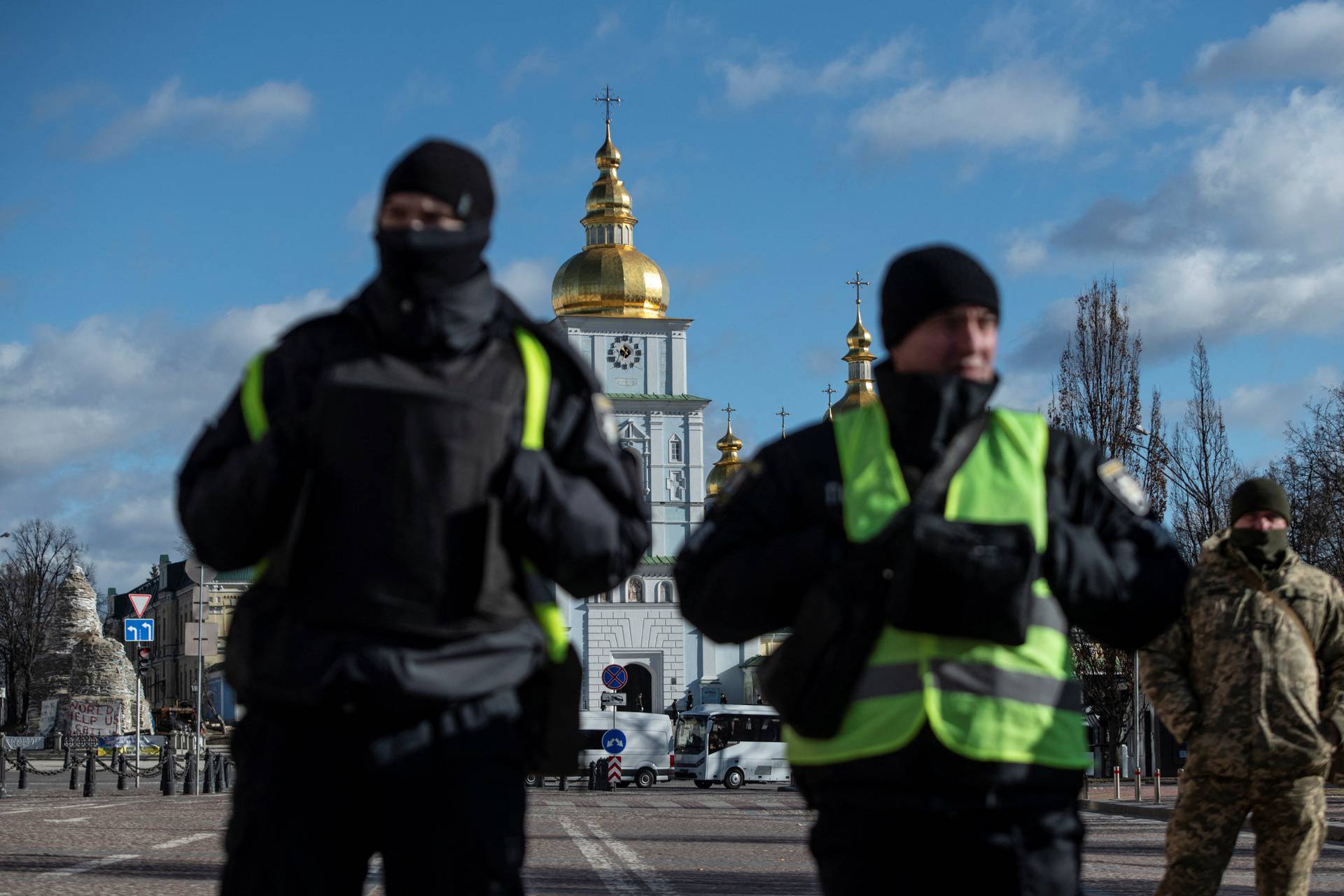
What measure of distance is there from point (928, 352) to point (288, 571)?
52.6 inches

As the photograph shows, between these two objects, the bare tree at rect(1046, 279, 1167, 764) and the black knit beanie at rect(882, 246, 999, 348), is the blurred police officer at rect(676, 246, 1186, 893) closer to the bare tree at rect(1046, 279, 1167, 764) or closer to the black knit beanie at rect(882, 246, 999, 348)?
the black knit beanie at rect(882, 246, 999, 348)

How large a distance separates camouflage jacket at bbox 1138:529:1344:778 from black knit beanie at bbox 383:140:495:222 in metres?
3.60

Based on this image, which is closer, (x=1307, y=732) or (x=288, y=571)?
(x=288, y=571)

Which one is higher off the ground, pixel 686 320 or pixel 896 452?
pixel 686 320

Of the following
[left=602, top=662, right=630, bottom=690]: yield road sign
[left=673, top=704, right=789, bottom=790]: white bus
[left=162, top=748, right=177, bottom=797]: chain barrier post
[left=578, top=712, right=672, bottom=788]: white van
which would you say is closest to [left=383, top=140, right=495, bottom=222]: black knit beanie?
[left=162, top=748, right=177, bottom=797]: chain barrier post

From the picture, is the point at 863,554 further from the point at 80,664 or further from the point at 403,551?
the point at 80,664

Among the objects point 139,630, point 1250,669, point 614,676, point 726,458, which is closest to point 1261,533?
point 1250,669

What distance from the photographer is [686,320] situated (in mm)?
97375

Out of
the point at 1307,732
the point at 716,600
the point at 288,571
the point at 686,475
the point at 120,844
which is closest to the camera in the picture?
the point at 288,571

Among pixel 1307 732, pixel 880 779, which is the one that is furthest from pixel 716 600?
pixel 1307 732

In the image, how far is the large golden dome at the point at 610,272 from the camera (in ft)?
317

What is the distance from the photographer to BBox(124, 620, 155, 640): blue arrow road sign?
34281mm

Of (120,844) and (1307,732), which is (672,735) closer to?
(120,844)

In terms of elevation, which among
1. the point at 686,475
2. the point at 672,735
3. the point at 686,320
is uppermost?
the point at 686,320
